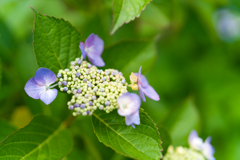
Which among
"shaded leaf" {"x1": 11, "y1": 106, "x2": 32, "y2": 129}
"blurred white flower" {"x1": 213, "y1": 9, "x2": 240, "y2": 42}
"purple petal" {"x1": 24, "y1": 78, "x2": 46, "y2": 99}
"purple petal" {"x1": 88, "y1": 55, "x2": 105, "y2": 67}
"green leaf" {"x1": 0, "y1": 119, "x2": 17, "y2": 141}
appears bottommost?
"green leaf" {"x1": 0, "y1": 119, "x2": 17, "y2": 141}

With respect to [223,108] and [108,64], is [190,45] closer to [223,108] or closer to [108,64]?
[223,108]

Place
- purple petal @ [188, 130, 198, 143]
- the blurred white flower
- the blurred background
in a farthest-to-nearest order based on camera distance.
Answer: the blurred white flower → the blurred background → purple petal @ [188, 130, 198, 143]

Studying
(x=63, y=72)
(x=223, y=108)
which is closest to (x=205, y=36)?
(x=223, y=108)

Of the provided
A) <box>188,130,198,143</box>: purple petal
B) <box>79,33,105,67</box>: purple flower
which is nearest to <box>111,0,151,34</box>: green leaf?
<box>79,33,105,67</box>: purple flower

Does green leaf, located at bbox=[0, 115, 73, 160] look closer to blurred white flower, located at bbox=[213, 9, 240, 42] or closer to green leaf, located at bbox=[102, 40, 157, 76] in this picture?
green leaf, located at bbox=[102, 40, 157, 76]

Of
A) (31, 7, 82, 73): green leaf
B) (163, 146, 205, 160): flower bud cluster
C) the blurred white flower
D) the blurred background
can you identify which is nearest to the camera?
(31, 7, 82, 73): green leaf

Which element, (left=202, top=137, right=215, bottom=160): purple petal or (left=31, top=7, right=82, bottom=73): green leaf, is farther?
(left=202, top=137, right=215, bottom=160): purple petal

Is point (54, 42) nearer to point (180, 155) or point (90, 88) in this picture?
point (90, 88)

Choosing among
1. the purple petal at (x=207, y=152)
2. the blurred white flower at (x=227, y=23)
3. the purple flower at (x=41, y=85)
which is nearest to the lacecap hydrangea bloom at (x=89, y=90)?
the purple flower at (x=41, y=85)
